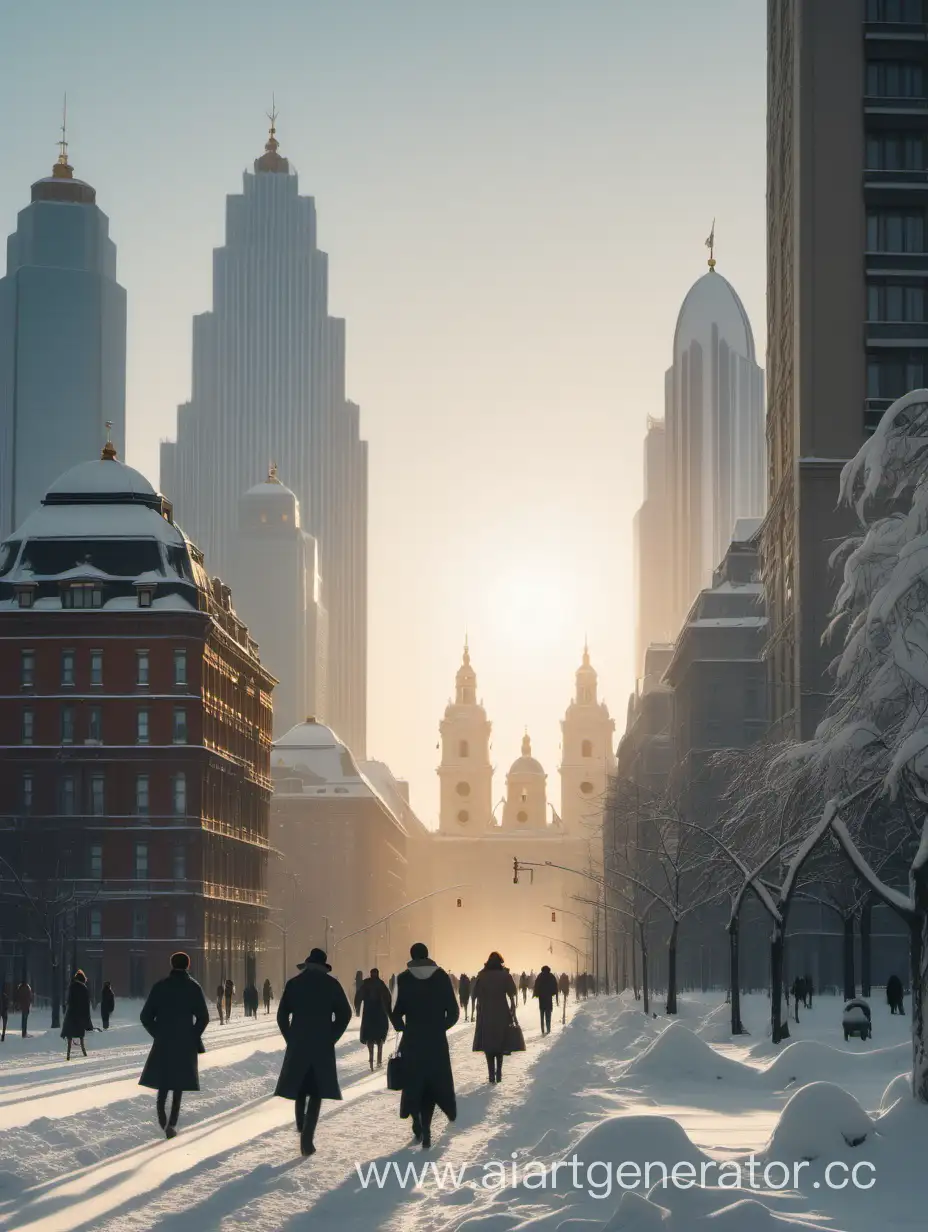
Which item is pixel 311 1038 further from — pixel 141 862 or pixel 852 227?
pixel 141 862

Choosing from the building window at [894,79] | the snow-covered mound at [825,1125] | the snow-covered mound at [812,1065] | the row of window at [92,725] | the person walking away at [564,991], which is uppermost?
the building window at [894,79]

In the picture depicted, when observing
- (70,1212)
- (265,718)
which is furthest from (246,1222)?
(265,718)

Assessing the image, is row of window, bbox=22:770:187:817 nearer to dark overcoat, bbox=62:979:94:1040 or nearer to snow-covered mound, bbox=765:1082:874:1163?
dark overcoat, bbox=62:979:94:1040

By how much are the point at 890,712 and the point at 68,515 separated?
274 feet

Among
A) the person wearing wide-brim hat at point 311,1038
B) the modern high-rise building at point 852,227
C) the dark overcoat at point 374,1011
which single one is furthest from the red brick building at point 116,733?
the person wearing wide-brim hat at point 311,1038

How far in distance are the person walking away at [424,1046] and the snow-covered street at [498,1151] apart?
493 mm

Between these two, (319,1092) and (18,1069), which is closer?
(319,1092)

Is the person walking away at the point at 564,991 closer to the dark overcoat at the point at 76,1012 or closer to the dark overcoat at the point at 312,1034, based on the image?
the dark overcoat at the point at 76,1012

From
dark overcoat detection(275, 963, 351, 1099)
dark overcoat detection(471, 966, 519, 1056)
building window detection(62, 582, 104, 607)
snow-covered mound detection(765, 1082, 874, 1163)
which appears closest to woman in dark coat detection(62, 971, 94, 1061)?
dark overcoat detection(471, 966, 519, 1056)

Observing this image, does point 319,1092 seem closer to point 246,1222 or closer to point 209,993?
point 246,1222

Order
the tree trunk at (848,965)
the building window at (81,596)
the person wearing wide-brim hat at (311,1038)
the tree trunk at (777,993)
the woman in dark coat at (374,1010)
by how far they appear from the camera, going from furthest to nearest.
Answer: the building window at (81,596) → the tree trunk at (848,965) → the tree trunk at (777,993) → the woman in dark coat at (374,1010) → the person wearing wide-brim hat at (311,1038)

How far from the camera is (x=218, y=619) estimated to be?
357ft

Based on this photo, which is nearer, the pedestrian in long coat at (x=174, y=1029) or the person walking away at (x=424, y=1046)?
the person walking away at (x=424, y=1046)

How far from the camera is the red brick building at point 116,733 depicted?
9612 centimetres
